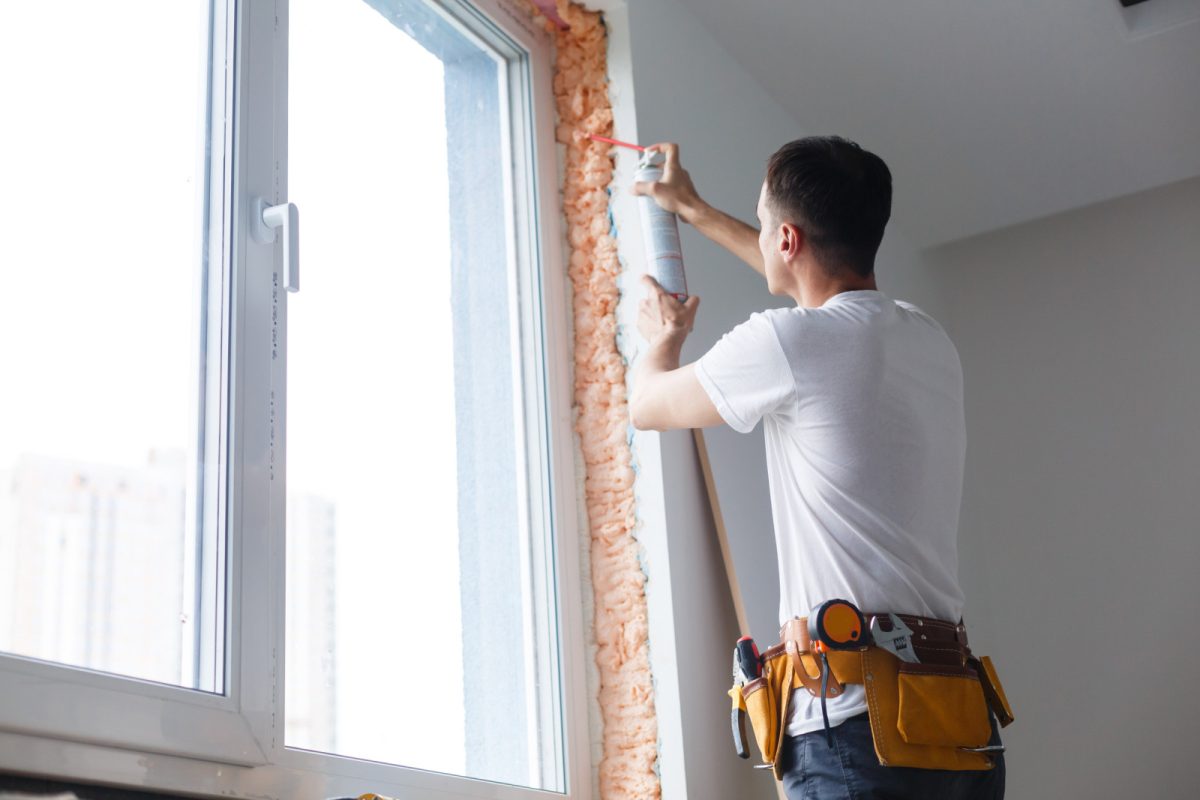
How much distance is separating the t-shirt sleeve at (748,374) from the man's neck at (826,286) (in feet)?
0.63

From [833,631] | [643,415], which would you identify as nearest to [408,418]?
[643,415]

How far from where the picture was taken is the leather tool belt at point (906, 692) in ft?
5.19

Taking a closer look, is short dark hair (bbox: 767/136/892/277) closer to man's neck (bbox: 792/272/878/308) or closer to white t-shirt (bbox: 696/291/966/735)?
man's neck (bbox: 792/272/878/308)

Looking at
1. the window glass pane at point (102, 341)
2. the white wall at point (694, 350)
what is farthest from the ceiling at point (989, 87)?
the window glass pane at point (102, 341)

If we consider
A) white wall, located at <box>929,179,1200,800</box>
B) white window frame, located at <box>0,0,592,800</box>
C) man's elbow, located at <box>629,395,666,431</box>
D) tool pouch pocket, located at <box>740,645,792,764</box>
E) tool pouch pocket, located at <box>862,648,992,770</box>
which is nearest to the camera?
white window frame, located at <box>0,0,592,800</box>

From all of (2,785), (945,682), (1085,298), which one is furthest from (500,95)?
(1085,298)

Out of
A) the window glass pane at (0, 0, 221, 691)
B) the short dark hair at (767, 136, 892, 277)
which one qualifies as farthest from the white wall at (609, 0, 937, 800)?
the window glass pane at (0, 0, 221, 691)

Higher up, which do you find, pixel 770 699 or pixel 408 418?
pixel 408 418

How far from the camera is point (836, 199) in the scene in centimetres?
188

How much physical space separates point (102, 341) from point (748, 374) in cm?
87

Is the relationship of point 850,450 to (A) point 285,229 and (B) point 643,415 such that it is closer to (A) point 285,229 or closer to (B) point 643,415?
(B) point 643,415

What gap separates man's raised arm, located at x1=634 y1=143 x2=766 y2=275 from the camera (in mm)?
2248

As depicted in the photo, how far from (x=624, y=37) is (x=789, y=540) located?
1258mm

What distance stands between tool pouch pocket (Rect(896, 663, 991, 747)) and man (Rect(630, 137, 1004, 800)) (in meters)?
0.05
